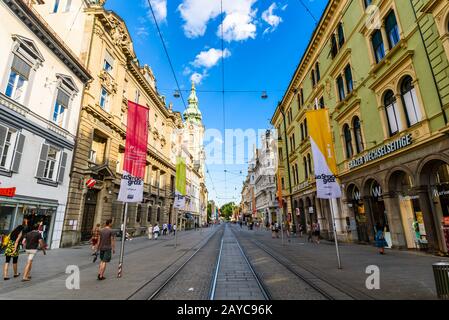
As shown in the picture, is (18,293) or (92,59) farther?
(92,59)

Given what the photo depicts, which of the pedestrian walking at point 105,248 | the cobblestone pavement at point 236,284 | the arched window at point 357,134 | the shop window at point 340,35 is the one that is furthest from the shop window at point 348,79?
the pedestrian walking at point 105,248

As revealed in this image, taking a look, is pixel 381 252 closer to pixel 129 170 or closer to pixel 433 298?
pixel 433 298

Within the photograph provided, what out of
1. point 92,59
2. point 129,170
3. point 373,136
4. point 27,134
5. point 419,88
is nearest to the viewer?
point 129,170

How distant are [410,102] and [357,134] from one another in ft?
17.3

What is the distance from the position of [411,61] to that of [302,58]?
1569 cm

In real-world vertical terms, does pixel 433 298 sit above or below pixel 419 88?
below

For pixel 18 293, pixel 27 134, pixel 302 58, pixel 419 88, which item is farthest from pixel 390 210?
pixel 27 134

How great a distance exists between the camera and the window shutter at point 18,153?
12.8m

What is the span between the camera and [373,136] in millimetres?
15469

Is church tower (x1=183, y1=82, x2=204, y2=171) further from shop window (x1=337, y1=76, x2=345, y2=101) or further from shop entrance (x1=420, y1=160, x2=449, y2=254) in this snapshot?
shop entrance (x1=420, y1=160, x2=449, y2=254)

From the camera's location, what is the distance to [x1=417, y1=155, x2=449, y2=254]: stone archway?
1103cm

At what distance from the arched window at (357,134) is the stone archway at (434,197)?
18.2ft

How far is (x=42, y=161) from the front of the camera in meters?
14.8

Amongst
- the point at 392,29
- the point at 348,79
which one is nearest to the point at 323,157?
the point at 392,29
